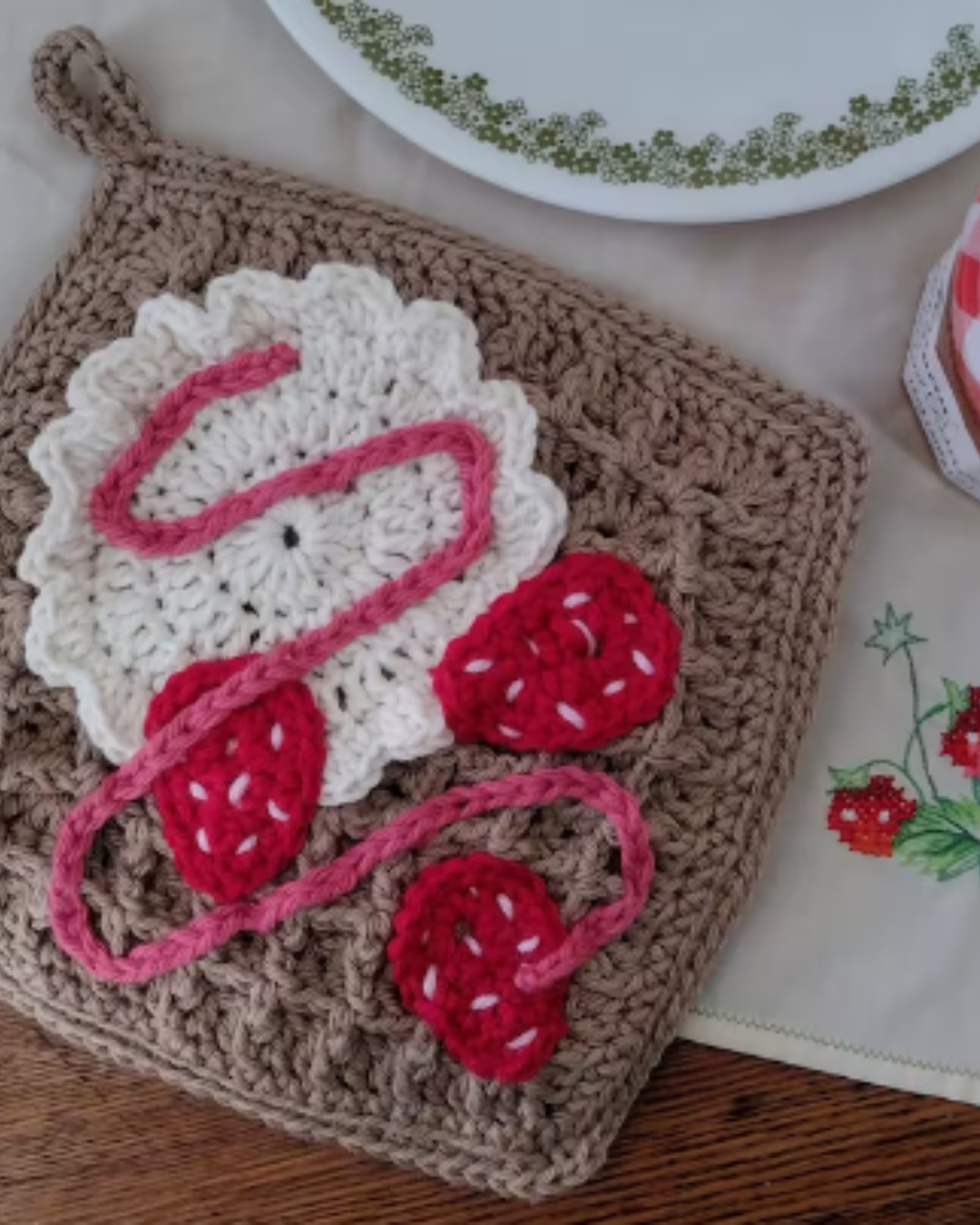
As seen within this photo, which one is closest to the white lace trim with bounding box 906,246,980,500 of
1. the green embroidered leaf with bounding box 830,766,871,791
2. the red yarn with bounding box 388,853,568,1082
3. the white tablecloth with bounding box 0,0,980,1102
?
the white tablecloth with bounding box 0,0,980,1102

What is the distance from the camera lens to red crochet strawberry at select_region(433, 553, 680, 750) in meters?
0.56

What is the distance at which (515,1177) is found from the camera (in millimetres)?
576

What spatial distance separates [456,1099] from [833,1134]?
0.53ft

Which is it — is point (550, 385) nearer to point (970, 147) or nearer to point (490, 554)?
point (490, 554)

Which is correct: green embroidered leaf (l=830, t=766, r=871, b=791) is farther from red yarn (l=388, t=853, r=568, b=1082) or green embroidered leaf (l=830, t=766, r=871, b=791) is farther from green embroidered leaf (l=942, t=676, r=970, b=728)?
red yarn (l=388, t=853, r=568, b=1082)

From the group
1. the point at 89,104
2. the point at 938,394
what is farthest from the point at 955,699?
the point at 89,104

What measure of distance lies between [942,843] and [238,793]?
30cm

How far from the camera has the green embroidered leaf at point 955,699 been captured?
25.1 inches

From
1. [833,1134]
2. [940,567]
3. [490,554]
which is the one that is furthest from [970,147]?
[833,1134]

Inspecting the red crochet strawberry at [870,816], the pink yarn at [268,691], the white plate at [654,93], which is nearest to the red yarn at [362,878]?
the pink yarn at [268,691]

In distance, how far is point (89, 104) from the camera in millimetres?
655

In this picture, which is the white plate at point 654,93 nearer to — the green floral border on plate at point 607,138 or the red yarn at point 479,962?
the green floral border on plate at point 607,138

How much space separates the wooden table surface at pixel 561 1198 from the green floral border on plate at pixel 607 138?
0.38 metres

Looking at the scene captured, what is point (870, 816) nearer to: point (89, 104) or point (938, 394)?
point (938, 394)
